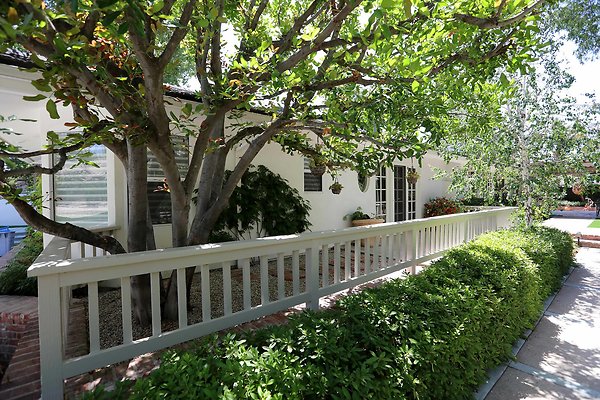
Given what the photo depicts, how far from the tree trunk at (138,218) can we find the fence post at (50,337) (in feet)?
4.43

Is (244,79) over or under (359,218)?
over

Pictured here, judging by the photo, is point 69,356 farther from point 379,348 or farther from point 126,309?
point 379,348

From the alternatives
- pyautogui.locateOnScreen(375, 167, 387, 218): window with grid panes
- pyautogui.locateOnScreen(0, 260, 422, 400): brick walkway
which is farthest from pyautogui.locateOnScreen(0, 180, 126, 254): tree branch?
pyautogui.locateOnScreen(375, 167, 387, 218): window with grid panes

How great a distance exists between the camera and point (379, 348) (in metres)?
2.27

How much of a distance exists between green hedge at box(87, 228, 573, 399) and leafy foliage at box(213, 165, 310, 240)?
3.44 m

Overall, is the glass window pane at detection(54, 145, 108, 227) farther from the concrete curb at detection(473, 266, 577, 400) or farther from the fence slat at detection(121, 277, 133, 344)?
the concrete curb at detection(473, 266, 577, 400)

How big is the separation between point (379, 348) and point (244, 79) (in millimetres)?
2414

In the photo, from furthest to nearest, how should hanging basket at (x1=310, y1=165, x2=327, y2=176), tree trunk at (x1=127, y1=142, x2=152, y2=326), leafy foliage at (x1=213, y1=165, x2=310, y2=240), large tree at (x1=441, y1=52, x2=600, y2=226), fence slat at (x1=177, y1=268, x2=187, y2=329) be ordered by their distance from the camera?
large tree at (x1=441, y1=52, x2=600, y2=226)
leafy foliage at (x1=213, y1=165, x2=310, y2=240)
hanging basket at (x1=310, y1=165, x2=327, y2=176)
tree trunk at (x1=127, y1=142, x2=152, y2=326)
fence slat at (x1=177, y1=268, x2=187, y2=329)

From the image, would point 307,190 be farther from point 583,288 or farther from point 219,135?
point 583,288

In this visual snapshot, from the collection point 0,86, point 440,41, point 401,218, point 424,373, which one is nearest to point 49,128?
point 0,86

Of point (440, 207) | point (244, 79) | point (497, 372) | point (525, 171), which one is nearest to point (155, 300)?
point (244, 79)

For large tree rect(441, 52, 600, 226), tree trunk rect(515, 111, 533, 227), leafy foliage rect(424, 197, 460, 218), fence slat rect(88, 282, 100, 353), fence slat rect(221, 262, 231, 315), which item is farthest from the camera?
leafy foliage rect(424, 197, 460, 218)

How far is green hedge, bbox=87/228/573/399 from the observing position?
175 centimetres

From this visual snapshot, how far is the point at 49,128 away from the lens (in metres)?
5.10
